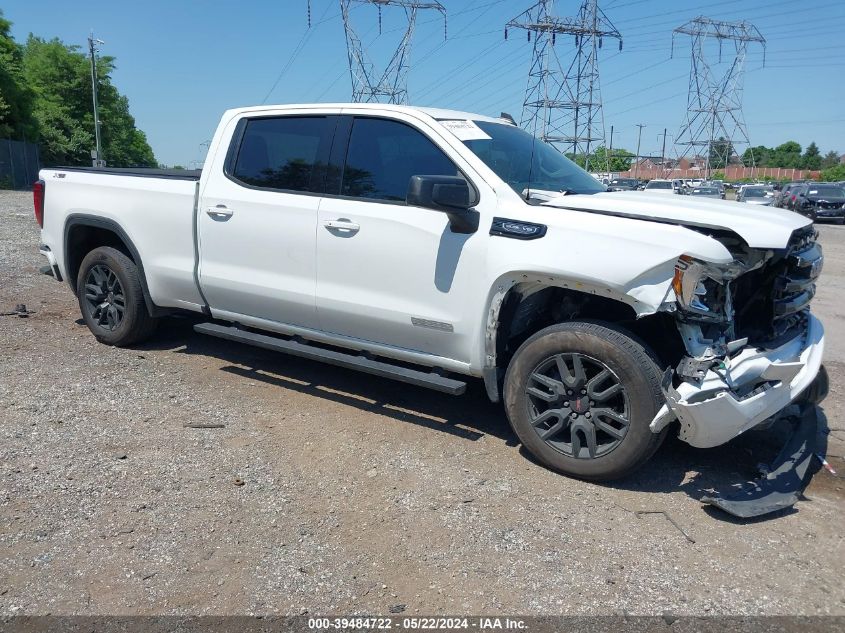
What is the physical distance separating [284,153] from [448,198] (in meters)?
1.70

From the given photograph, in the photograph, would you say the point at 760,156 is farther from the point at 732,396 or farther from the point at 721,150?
the point at 732,396

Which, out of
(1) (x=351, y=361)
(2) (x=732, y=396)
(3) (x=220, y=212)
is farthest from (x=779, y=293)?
(3) (x=220, y=212)

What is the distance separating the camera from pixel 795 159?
103m

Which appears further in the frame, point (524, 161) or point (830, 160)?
point (830, 160)

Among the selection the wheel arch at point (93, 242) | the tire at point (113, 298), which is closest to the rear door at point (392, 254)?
the wheel arch at point (93, 242)

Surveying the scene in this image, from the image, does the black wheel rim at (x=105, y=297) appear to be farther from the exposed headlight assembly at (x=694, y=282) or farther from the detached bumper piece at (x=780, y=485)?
the detached bumper piece at (x=780, y=485)

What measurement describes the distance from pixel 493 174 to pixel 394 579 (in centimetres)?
235

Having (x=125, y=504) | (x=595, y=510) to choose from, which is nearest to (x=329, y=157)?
(x=125, y=504)

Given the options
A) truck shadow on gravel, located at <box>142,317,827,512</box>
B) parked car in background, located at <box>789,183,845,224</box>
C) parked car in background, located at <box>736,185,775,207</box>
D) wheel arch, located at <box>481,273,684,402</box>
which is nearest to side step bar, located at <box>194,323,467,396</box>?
wheel arch, located at <box>481,273,684,402</box>

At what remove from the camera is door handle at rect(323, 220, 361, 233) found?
4.54m

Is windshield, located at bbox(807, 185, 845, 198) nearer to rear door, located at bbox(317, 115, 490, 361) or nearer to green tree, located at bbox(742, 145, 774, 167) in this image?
rear door, located at bbox(317, 115, 490, 361)

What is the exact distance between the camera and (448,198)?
3920mm

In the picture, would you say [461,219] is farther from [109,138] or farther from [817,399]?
[109,138]

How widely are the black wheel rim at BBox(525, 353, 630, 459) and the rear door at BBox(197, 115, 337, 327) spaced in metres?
1.72
